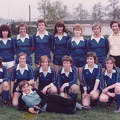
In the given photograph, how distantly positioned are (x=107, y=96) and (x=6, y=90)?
1.76 metres

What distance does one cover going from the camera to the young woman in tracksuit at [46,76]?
180 inches

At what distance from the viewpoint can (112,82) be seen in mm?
4496

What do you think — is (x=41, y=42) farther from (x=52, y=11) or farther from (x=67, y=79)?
(x=52, y=11)

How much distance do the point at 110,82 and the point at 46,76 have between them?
1161 millimetres

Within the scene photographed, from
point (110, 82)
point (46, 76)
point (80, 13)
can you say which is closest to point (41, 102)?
point (46, 76)

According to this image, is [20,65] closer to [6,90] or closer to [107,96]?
[6,90]

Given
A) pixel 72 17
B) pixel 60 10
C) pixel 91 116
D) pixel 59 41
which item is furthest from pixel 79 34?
pixel 72 17

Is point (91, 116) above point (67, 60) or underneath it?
underneath

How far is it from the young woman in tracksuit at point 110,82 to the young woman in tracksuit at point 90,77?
0.39 ft

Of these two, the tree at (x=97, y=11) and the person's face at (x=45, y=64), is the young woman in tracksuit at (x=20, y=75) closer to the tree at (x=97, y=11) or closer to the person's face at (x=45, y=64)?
the person's face at (x=45, y=64)

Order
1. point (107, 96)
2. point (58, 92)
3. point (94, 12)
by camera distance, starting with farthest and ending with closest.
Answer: point (94, 12) → point (58, 92) → point (107, 96)

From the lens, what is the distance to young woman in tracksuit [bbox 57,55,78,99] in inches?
177

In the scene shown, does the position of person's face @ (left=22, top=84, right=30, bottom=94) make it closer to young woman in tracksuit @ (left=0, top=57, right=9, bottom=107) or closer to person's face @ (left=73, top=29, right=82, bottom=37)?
young woman in tracksuit @ (left=0, top=57, right=9, bottom=107)

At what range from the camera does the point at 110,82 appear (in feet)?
14.8
